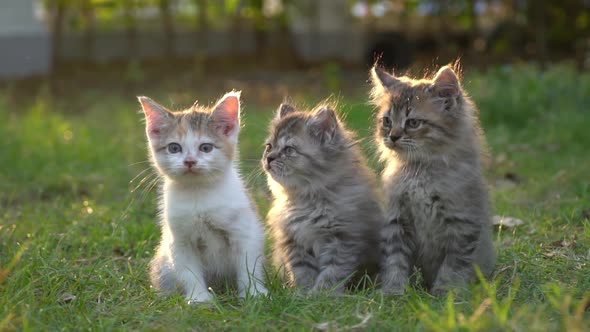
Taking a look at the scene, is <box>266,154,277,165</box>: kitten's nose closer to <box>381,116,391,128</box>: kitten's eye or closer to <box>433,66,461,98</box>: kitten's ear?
<box>381,116,391,128</box>: kitten's eye

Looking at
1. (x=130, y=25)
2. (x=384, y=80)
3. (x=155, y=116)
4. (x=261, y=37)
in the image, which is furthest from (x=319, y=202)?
(x=261, y=37)

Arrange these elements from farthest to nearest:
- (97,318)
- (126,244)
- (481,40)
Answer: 1. (481,40)
2. (126,244)
3. (97,318)

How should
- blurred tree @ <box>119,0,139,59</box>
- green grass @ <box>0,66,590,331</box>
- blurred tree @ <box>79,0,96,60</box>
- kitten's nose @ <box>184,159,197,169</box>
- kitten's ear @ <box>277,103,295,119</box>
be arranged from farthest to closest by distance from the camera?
blurred tree @ <box>119,0,139,59</box>
blurred tree @ <box>79,0,96,60</box>
kitten's ear @ <box>277,103,295,119</box>
kitten's nose @ <box>184,159,197,169</box>
green grass @ <box>0,66,590,331</box>

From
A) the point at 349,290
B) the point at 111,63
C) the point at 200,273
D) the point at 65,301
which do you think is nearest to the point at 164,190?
the point at 200,273

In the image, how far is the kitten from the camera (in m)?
3.68

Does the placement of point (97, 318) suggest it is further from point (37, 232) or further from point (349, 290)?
point (37, 232)

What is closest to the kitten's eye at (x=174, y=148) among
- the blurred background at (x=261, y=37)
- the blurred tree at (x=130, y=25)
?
the blurred background at (x=261, y=37)

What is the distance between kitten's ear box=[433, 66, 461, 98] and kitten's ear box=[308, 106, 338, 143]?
55cm

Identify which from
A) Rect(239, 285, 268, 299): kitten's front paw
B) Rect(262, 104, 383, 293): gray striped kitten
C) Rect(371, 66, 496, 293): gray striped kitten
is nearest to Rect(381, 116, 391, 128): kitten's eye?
Rect(371, 66, 496, 293): gray striped kitten

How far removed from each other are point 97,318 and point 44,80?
28.9ft

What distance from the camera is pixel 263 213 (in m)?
5.20

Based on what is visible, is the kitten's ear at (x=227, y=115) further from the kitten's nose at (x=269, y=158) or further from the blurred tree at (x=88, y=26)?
the blurred tree at (x=88, y=26)

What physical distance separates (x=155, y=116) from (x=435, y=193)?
57.7 inches

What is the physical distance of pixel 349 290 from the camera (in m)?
3.68
